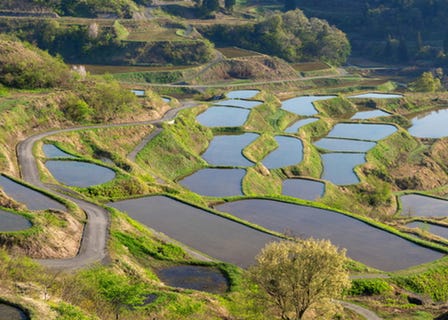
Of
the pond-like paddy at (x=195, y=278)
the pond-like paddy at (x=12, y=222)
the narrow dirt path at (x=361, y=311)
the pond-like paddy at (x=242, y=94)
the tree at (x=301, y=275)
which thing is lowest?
the pond-like paddy at (x=242, y=94)

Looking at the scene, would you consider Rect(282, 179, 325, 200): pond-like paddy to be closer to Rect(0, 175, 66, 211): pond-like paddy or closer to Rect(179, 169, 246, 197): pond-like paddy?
Rect(179, 169, 246, 197): pond-like paddy

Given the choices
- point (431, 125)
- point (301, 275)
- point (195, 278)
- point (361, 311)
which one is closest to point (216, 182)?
point (195, 278)

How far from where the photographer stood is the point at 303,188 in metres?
75.7

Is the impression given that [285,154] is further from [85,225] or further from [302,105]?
[85,225]

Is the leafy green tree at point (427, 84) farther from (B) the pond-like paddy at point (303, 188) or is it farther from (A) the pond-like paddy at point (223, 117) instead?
(B) the pond-like paddy at point (303, 188)

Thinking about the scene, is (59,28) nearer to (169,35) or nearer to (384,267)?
(169,35)

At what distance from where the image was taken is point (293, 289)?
32.9m

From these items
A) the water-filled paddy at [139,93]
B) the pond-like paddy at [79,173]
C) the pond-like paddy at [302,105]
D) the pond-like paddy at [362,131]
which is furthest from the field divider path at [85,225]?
the pond-like paddy at [302,105]

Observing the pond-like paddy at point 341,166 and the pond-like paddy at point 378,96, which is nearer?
the pond-like paddy at point 341,166

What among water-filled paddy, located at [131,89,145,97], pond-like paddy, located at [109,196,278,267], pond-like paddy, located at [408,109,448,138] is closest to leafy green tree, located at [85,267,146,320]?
pond-like paddy, located at [109,196,278,267]

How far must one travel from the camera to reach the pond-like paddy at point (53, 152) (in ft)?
218

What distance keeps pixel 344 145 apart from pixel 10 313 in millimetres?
81768

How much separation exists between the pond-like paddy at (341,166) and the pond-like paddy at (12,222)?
48262mm

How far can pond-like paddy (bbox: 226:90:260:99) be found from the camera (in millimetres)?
129750
